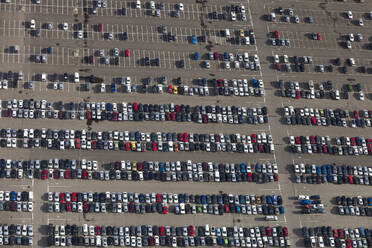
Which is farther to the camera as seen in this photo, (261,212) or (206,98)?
(206,98)

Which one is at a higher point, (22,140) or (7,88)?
(7,88)

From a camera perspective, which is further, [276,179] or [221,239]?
[276,179]

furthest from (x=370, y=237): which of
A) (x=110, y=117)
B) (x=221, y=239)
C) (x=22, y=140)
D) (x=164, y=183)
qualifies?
(x=22, y=140)

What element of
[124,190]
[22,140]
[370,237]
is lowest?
[370,237]

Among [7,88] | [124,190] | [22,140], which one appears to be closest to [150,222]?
[124,190]

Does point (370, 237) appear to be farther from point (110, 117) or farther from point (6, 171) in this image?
point (6, 171)

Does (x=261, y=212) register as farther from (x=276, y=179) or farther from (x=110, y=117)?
(x=110, y=117)

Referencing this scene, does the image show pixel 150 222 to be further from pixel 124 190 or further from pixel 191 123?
pixel 191 123

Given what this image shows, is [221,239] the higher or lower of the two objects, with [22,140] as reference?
lower

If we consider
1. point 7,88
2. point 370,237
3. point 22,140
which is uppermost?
point 7,88
